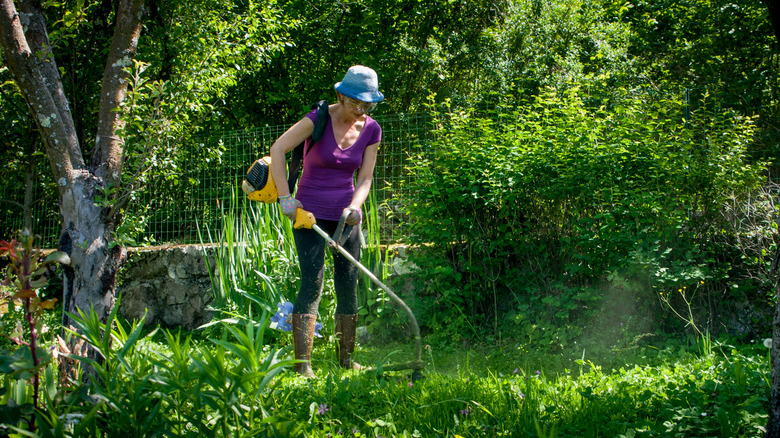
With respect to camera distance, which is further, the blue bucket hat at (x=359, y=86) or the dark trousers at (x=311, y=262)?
the dark trousers at (x=311, y=262)

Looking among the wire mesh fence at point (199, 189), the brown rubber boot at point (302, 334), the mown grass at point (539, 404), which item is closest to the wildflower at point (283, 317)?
the brown rubber boot at point (302, 334)

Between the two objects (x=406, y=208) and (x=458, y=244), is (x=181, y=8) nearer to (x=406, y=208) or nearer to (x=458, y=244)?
(x=406, y=208)

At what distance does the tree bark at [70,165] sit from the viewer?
3.08 metres

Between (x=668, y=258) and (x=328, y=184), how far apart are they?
2329 mm

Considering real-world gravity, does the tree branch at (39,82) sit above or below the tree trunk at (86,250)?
above

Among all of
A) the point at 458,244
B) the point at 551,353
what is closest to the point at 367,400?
the point at 551,353

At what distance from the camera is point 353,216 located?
3.48 m

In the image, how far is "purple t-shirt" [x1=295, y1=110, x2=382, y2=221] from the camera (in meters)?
3.49

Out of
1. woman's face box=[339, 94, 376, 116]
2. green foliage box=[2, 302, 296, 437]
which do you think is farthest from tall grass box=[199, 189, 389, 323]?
green foliage box=[2, 302, 296, 437]

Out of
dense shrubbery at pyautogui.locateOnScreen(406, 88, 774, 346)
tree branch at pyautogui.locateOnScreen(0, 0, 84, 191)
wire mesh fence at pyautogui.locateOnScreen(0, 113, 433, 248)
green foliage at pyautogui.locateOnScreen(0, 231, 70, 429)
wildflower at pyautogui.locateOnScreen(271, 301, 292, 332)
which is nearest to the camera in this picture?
green foliage at pyautogui.locateOnScreen(0, 231, 70, 429)

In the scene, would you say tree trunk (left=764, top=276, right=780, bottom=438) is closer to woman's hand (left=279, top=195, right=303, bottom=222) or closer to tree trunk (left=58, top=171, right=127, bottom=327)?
woman's hand (left=279, top=195, right=303, bottom=222)

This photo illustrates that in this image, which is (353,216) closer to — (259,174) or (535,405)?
(259,174)

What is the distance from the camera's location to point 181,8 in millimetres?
5633

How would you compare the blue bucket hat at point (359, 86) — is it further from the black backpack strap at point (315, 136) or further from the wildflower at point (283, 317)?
the wildflower at point (283, 317)
